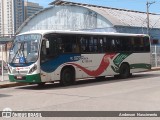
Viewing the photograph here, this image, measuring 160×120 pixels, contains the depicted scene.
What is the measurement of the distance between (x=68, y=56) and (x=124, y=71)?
5262 millimetres

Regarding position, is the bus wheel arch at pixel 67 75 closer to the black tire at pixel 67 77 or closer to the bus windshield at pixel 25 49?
the black tire at pixel 67 77

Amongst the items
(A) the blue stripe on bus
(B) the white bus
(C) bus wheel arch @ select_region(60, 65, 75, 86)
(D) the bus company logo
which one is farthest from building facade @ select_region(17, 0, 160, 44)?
(D) the bus company logo

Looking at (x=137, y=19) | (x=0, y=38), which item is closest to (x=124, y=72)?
(x=137, y=19)

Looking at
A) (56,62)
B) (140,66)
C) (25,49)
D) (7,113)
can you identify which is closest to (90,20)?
(140,66)

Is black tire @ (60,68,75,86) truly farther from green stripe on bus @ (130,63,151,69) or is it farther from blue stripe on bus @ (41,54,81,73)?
green stripe on bus @ (130,63,151,69)

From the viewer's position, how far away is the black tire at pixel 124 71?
21875 mm

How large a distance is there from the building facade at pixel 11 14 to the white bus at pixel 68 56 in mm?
26698

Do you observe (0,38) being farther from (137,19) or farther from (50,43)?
(50,43)

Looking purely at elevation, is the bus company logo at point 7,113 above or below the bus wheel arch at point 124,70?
below

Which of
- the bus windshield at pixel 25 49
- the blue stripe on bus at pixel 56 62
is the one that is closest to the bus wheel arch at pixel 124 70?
the blue stripe on bus at pixel 56 62

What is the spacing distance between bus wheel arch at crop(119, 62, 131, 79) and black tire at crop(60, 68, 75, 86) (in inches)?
169

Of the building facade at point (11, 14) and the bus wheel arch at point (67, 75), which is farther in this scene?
the building facade at point (11, 14)

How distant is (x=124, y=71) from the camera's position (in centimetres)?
2208

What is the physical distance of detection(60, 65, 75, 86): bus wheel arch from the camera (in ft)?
58.6
